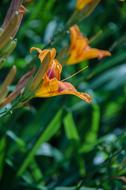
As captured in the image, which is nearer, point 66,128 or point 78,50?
point 78,50

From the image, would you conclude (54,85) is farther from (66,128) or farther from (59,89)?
(66,128)

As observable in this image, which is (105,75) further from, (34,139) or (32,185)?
(32,185)

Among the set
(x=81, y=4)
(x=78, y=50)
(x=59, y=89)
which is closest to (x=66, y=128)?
(x=78, y=50)

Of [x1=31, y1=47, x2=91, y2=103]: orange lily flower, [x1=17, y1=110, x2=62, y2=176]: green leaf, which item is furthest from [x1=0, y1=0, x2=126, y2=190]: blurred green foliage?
[x1=31, y1=47, x2=91, y2=103]: orange lily flower

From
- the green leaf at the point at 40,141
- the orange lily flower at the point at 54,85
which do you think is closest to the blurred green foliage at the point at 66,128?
the green leaf at the point at 40,141

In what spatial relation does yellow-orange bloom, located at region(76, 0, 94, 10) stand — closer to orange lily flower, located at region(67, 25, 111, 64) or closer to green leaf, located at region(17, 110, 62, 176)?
orange lily flower, located at region(67, 25, 111, 64)
